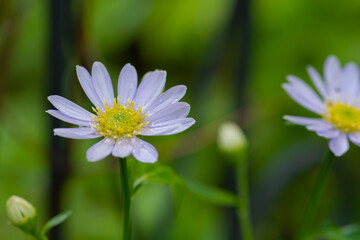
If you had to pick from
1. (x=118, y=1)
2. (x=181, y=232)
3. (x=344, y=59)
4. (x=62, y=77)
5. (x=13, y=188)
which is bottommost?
(x=181, y=232)

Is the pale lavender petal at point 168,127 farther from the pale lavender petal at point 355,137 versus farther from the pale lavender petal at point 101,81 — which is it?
the pale lavender petal at point 355,137

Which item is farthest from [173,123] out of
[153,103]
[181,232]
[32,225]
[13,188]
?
[13,188]

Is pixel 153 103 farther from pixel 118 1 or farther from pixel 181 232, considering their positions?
pixel 118 1

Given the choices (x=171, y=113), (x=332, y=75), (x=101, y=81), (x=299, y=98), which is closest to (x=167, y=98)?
(x=171, y=113)

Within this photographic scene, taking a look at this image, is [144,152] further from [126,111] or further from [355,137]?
[355,137]

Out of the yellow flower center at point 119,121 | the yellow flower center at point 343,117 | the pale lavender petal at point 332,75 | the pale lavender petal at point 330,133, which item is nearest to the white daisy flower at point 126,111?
the yellow flower center at point 119,121

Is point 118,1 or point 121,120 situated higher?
point 118,1
